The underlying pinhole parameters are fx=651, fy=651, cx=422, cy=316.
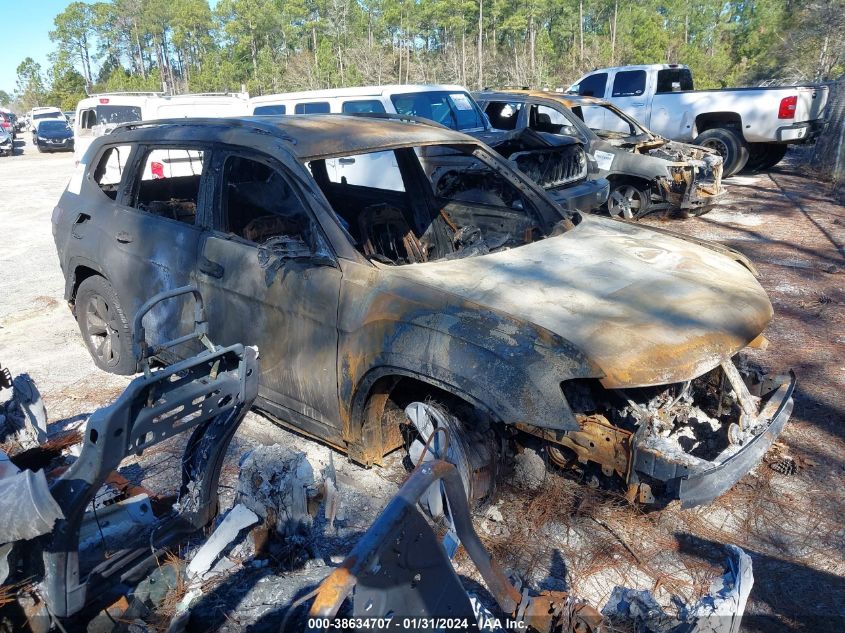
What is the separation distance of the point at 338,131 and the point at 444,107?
5.87 metres

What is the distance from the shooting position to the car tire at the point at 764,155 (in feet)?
45.0

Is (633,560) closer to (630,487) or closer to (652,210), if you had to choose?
(630,487)

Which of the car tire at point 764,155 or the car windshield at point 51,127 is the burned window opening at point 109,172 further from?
the car windshield at point 51,127

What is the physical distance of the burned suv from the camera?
263 centimetres

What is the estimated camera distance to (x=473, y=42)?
44281 mm

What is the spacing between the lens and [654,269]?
133 inches

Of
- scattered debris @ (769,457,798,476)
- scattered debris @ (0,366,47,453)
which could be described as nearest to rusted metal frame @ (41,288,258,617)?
scattered debris @ (0,366,47,453)

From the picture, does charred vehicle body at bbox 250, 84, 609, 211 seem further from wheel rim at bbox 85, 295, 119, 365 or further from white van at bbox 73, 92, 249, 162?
wheel rim at bbox 85, 295, 119, 365

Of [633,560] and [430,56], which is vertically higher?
[430,56]

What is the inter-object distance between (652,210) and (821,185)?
209 inches

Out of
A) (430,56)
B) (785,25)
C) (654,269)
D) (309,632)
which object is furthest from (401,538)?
(430,56)

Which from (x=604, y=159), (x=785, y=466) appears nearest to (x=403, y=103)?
(x=604, y=159)

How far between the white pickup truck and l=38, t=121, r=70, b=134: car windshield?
2371 centimetres

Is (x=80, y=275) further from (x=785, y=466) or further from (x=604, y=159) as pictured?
(x=604, y=159)
